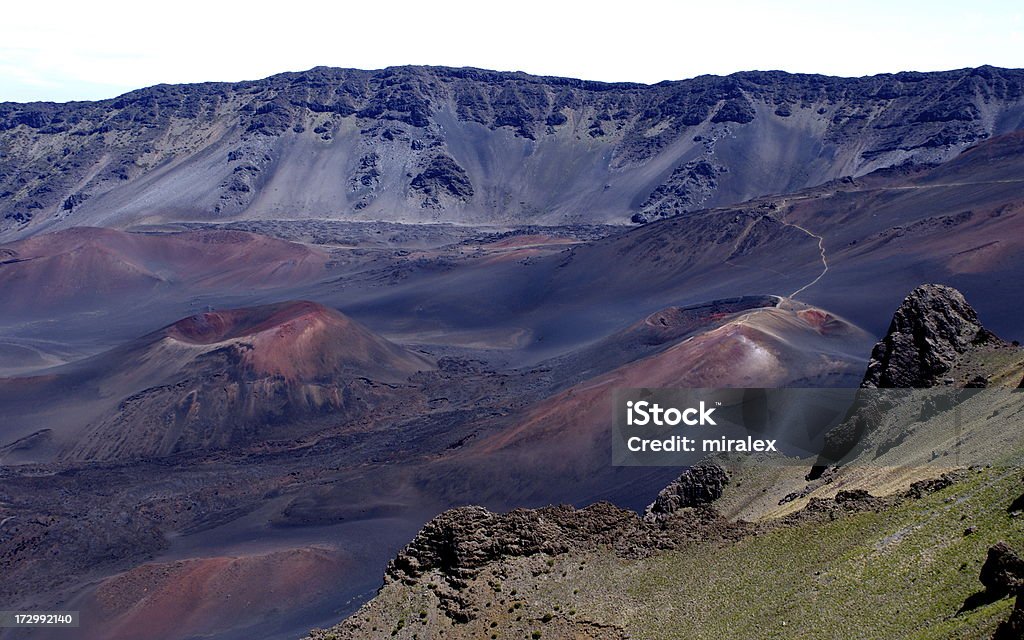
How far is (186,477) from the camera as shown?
65.4 metres

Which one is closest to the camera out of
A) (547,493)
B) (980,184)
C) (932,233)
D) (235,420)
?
(547,493)

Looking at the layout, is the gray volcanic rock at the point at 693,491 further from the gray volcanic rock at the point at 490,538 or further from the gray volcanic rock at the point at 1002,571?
the gray volcanic rock at the point at 1002,571

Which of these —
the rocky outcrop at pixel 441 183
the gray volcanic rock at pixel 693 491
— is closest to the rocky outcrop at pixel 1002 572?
the gray volcanic rock at pixel 693 491

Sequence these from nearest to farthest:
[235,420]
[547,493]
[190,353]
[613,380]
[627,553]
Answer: [627,553]
[547,493]
[613,380]
[235,420]
[190,353]

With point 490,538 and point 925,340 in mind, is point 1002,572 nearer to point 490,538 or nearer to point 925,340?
point 490,538

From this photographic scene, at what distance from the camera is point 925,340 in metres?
32.7

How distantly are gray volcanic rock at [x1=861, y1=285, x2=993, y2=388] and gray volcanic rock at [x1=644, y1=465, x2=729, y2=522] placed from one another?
5728 mm

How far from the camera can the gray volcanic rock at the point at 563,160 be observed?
167000 mm

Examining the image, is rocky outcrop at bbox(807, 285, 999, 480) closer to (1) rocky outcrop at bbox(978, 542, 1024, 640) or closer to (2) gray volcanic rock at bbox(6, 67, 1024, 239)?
(1) rocky outcrop at bbox(978, 542, 1024, 640)

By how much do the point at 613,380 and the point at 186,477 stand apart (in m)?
25.7

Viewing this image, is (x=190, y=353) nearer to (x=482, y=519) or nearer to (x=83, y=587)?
(x=83, y=587)

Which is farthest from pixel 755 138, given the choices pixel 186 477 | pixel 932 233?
pixel 186 477

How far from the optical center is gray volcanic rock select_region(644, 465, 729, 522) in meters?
30.5

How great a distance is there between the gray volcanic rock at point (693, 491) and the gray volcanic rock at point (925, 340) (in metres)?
5.73
